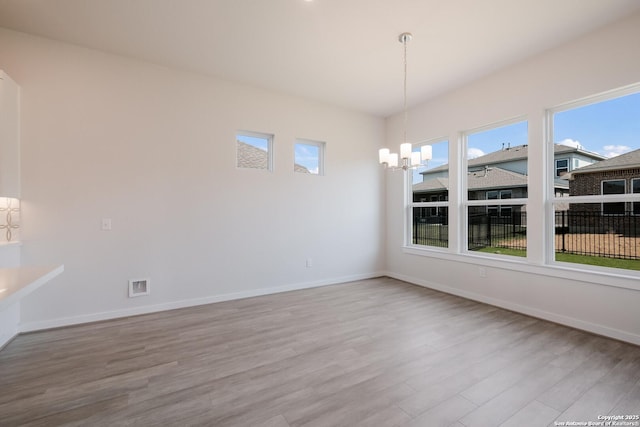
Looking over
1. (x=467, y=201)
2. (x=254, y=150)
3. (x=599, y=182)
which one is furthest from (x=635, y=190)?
(x=254, y=150)

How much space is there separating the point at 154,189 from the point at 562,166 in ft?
16.2

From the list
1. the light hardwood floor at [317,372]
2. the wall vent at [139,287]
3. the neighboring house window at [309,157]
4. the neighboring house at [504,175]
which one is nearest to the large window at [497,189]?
the neighboring house at [504,175]

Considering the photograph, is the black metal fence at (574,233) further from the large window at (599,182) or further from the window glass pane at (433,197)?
the window glass pane at (433,197)

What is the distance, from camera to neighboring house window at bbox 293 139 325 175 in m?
4.53

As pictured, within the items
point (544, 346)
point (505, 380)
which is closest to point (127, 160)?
point (505, 380)

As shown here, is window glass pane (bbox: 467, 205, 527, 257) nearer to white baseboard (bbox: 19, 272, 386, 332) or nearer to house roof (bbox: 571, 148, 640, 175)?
house roof (bbox: 571, 148, 640, 175)

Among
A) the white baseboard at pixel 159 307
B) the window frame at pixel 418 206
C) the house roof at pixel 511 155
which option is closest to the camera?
the white baseboard at pixel 159 307

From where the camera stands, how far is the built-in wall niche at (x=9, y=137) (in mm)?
2494

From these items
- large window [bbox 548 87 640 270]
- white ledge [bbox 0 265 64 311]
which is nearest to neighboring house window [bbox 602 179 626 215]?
large window [bbox 548 87 640 270]

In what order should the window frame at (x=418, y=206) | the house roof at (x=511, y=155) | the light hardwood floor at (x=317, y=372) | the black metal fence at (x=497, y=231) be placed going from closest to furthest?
→ the light hardwood floor at (x=317, y=372) < the house roof at (x=511, y=155) < the black metal fence at (x=497, y=231) < the window frame at (x=418, y=206)

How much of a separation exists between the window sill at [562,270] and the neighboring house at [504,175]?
642 millimetres

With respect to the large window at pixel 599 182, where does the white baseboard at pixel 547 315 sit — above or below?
below

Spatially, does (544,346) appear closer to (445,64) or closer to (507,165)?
(507,165)

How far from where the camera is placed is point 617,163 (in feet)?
9.27
